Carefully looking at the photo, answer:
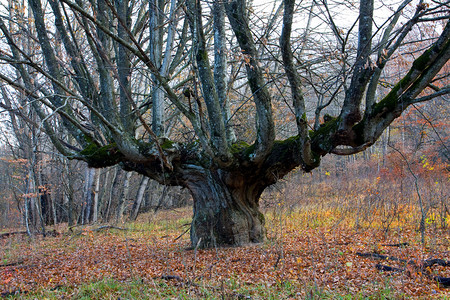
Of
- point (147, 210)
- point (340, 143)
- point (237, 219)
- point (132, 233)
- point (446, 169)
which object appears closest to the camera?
point (340, 143)

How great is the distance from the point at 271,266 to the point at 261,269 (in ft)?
0.51

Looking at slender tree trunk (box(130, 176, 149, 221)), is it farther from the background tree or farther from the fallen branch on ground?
the fallen branch on ground

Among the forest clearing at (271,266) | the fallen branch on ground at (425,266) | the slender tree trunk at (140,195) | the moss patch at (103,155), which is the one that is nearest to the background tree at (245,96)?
the moss patch at (103,155)

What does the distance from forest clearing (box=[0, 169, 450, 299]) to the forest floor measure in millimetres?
12

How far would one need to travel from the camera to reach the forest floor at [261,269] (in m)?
3.04

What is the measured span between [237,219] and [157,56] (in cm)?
362

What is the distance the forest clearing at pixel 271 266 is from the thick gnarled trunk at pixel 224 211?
0.29 m

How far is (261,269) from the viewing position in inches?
152

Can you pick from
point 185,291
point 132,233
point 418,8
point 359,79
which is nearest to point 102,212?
point 132,233

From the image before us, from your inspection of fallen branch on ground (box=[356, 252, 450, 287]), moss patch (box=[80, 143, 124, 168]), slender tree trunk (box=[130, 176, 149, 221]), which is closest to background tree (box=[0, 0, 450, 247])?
moss patch (box=[80, 143, 124, 168])

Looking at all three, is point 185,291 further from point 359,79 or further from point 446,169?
point 446,169

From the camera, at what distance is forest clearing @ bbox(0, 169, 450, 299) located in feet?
10.1

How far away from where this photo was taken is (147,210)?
17.8m

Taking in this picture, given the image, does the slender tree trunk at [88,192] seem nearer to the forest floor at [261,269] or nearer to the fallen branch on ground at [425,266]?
the forest floor at [261,269]
